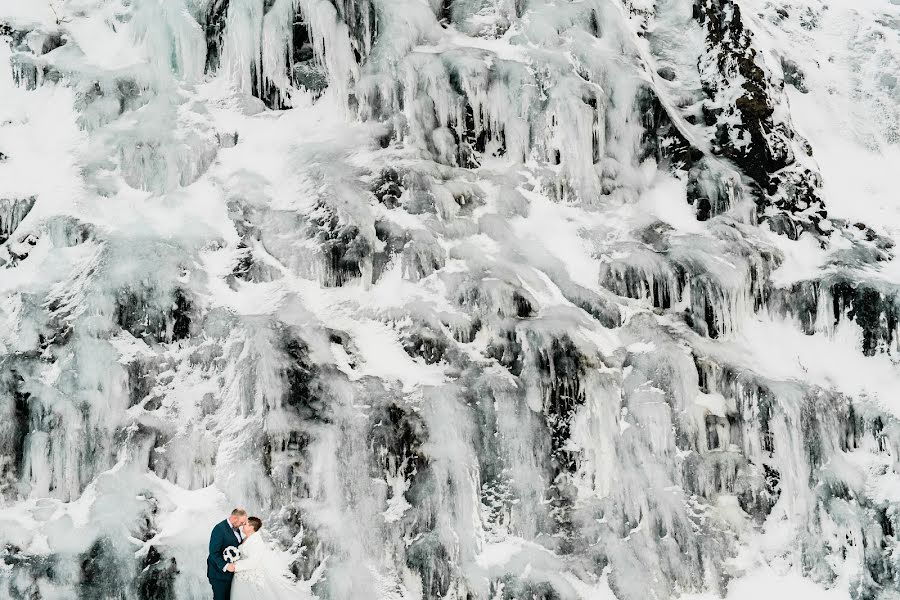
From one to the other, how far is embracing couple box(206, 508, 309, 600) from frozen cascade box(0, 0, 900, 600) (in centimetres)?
352

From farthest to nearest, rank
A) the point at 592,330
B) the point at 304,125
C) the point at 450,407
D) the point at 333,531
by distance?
the point at 304,125 → the point at 592,330 → the point at 450,407 → the point at 333,531

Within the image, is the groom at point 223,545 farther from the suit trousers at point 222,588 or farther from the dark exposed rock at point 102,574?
the dark exposed rock at point 102,574

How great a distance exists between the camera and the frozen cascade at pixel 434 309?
1008cm

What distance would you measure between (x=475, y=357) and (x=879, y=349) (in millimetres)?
5703

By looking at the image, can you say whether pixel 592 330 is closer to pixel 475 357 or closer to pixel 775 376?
pixel 475 357

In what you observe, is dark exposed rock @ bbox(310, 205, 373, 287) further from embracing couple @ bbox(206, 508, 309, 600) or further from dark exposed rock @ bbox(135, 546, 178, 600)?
embracing couple @ bbox(206, 508, 309, 600)

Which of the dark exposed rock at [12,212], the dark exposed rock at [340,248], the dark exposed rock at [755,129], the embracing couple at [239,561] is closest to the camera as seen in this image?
the embracing couple at [239,561]

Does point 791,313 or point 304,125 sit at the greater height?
point 304,125

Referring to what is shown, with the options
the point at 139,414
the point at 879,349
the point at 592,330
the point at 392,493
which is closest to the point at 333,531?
the point at 392,493

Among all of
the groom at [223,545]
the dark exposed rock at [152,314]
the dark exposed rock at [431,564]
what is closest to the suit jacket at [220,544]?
the groom at [223,545]

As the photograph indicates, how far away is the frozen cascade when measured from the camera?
397 inches

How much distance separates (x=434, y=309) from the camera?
1143cm

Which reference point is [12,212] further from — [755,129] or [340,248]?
[755,129]

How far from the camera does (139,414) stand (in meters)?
10.3
